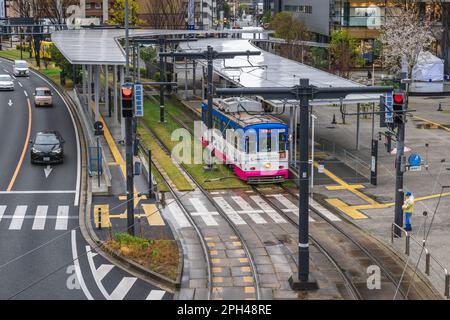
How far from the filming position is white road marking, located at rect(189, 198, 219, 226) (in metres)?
30.0

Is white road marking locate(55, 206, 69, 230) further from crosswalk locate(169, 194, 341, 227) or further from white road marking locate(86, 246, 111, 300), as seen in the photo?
crosswalk locate(169, 194, 341, 227)

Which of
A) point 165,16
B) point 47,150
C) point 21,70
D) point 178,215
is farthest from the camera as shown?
point 165,16

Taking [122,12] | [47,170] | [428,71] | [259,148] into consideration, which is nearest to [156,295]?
[259,148]

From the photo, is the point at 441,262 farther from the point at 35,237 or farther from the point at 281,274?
the point at 35,237

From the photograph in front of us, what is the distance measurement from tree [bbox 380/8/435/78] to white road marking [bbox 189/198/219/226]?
4275 cm

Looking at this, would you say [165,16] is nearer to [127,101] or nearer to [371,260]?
[127,101]

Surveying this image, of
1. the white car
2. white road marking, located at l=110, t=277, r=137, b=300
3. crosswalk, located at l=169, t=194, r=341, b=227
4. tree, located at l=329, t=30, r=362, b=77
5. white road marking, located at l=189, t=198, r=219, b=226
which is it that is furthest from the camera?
the white car

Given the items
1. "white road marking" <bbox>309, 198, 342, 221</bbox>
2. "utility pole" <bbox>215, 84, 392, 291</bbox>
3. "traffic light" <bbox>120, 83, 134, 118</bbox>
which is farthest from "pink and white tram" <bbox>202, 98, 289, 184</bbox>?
"utility pole" <bbox>215, 84, 392, 291</bbox>

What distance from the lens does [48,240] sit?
88.9ft

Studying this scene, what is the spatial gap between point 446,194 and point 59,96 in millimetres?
42163

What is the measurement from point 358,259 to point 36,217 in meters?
13.0

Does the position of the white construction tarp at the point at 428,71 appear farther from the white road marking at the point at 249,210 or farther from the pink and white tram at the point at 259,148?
the white road marking at the point at 249,210
